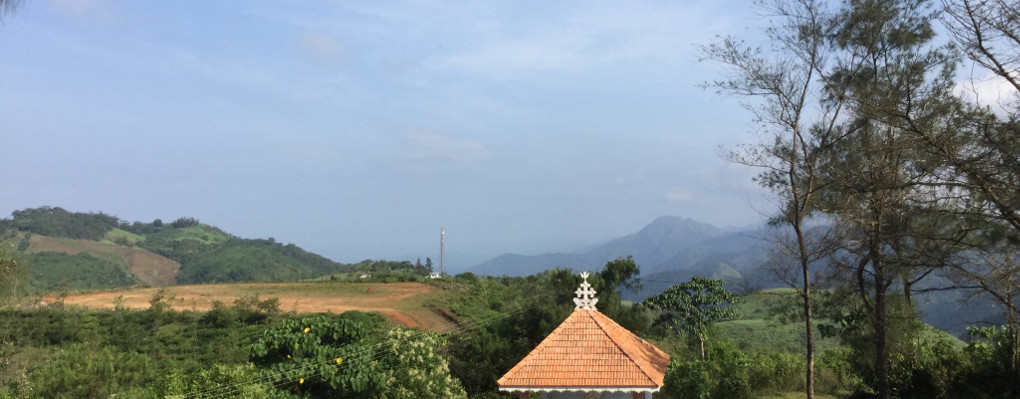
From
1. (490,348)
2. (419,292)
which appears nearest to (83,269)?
(419,292)

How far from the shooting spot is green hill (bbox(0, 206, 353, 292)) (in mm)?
72062

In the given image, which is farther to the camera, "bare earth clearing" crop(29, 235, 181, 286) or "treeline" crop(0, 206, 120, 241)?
"treeline" crop(0, 206, 120, 241)

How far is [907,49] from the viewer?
14094mm

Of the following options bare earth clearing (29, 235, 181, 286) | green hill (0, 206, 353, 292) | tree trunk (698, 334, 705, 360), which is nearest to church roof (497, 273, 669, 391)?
tree trunk (698, 334, 705, 360)

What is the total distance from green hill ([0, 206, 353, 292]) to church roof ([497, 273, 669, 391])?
187 ft

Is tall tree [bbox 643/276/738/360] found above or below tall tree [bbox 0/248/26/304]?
below

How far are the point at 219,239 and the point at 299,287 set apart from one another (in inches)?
2748

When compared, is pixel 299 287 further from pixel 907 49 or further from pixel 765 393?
pixel 907 49

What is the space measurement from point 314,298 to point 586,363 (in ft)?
105

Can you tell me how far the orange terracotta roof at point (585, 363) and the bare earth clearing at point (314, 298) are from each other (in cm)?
2100

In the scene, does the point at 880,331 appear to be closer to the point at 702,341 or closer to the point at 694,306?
the point at 702,341

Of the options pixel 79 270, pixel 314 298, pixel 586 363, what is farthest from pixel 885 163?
pixel 79 270

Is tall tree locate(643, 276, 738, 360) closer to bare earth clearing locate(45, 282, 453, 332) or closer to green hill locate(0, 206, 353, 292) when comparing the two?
bare earth clearing locate(45, 282, 453, 332)

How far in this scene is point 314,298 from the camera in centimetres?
4022
